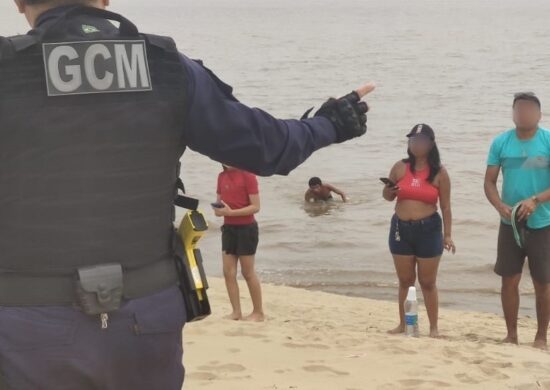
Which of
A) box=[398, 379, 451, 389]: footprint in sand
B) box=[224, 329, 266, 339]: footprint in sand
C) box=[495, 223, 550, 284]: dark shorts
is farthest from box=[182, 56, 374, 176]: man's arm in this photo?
box=[495, 223, 550, 284]: dark shorts

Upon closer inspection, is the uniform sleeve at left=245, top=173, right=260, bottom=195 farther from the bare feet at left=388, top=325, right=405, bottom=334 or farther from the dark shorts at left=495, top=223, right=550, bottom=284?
the dark shorts at left=495, top=223, right=550, bottom=284

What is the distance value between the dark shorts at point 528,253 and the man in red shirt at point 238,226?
2.07 m

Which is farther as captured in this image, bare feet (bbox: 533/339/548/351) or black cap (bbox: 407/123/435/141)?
black cap (bbox: 407/123/435/141)

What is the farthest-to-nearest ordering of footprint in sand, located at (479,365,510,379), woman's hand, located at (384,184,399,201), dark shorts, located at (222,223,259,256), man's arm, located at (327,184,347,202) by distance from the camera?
man's arm, located at (327,184,347,202)
dark shorts, located at (222,223,259,256)
woman's hand, located at (384,184,399,201)
footprint in sand, located at (479,365,510,379)

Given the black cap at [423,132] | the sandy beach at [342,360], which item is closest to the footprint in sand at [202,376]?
the sandy beach at [342,360]

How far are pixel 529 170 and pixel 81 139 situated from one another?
5534 millimetres

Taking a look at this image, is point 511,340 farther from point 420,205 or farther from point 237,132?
point 237,132

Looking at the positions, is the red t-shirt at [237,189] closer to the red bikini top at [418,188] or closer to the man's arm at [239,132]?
the red bikini top at [418,188]

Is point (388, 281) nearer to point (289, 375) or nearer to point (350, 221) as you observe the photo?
point (350, 221)

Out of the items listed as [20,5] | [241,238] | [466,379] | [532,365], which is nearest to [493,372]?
[466,379]

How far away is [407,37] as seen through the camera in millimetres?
68625

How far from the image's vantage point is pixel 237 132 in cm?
277

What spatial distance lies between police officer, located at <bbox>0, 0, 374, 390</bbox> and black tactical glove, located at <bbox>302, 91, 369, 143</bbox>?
461mm

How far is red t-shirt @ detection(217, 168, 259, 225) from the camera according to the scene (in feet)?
27.0
